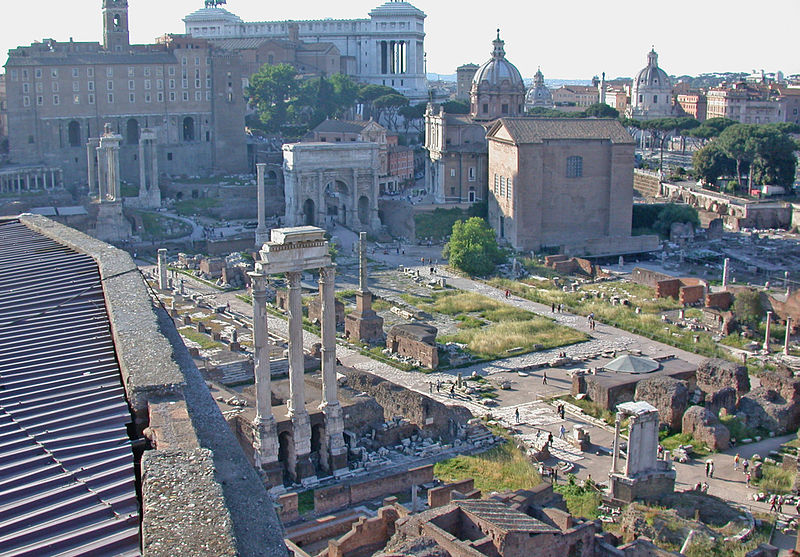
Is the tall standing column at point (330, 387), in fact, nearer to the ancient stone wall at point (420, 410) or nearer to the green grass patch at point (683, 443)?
the ancient stone wall at point (420, 410)

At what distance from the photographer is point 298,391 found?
21734mm

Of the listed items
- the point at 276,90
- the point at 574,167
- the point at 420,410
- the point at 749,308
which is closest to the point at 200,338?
the point at 420,410

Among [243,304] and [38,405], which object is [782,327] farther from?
[38,405]

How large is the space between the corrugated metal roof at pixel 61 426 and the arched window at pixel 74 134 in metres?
48.2

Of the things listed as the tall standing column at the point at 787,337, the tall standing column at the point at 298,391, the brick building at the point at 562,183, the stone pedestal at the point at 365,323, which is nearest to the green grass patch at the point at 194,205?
the brick building at the point at 562,183

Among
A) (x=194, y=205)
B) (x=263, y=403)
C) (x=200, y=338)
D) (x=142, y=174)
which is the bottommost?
(x=200, y=338)

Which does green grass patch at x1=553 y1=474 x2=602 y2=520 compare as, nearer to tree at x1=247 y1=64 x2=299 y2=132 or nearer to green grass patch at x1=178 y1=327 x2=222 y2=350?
green grass patch at x1=178 y1=327 x2=222 y2=350

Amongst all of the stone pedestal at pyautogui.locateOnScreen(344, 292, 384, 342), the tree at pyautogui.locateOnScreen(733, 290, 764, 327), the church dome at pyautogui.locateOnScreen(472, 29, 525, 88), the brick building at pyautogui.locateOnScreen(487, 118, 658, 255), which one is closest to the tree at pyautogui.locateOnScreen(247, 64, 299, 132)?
the church dome at pyautogui.locateOnScreen(472, 29, 525, 88)

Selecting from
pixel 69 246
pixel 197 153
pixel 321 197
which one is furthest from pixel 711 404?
pixel 197 153

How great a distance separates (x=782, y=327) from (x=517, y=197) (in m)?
18.3

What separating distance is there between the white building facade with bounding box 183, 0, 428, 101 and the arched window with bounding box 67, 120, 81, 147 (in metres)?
37.0

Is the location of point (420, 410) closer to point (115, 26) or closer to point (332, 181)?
point (332, 181)

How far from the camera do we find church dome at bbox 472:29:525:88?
60719mm

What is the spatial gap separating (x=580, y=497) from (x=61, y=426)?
13387mm
